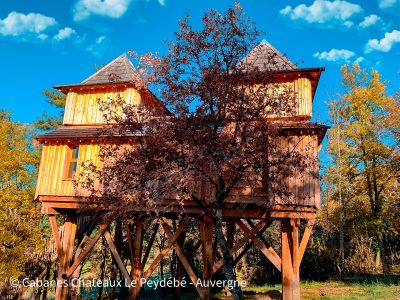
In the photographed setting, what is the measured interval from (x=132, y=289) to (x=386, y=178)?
16447 mm

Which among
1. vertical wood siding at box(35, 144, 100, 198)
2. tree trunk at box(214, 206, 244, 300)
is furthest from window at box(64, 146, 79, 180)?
tree trunk at box(214, 206, 244, 300)

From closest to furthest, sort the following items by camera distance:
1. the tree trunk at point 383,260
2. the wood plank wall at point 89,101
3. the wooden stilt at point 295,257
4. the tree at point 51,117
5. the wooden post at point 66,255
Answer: the wooden stilt at point 295,257 → the wooden post at point 66,255 → the wood plank wall at point 89,101 → the tree trunk at point 383,260 → the tree at point 51,117

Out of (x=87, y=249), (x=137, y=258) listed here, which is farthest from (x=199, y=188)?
(x=87, y=249)

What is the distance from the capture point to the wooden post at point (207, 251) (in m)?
13.8

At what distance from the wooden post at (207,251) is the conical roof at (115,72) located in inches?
294

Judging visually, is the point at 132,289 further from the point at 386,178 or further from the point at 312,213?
the point at 386,178

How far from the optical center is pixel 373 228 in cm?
2241

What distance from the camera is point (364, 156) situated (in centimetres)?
2384

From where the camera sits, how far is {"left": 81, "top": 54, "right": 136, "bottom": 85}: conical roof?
59.6 ft

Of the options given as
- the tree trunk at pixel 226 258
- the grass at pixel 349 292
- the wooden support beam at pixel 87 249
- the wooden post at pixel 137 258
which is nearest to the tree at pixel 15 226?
the wooden support beam at pixel 87 249

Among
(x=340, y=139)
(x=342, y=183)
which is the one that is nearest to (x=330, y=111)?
(x=340, y=139)

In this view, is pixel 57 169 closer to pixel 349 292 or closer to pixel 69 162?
pixel 69 162

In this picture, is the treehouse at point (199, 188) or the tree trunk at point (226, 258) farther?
the treehouse at point (199, 188)

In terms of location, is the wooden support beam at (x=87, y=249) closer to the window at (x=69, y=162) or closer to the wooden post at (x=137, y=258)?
the wooden post at (x=137, y=258)
